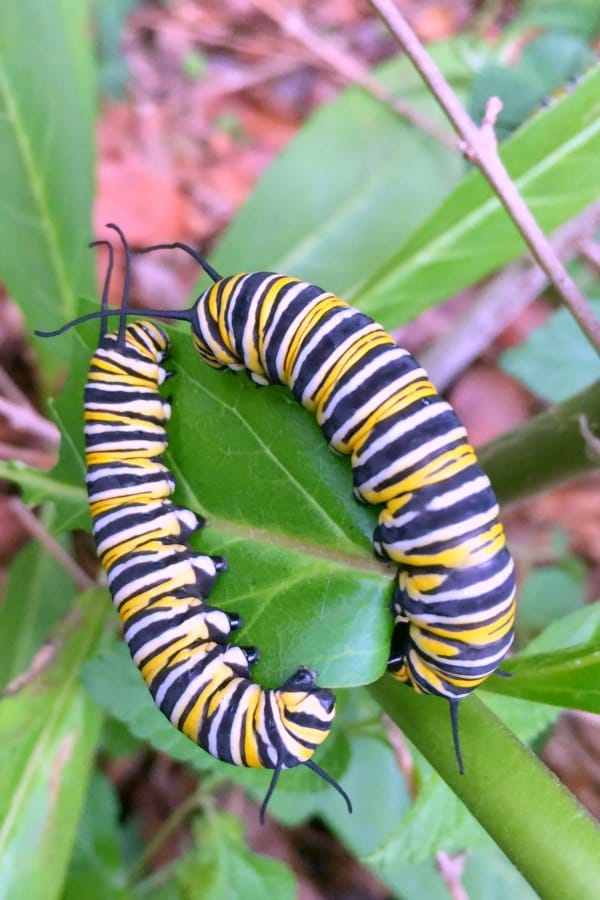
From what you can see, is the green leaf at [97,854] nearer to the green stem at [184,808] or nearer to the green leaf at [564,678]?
the green stem at [184,808]

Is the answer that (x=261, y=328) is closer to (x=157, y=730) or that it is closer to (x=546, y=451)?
(x=546, y=451)

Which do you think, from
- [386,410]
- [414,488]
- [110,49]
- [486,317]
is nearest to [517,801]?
[414,488]

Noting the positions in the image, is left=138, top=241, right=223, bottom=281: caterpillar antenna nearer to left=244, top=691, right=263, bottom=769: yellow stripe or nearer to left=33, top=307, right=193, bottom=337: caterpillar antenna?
left=33, top=307, right=193, bottom=337: caterpillar antenna

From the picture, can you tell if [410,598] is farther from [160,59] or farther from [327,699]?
[160,59]

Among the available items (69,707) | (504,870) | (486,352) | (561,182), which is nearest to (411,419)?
(561,182)

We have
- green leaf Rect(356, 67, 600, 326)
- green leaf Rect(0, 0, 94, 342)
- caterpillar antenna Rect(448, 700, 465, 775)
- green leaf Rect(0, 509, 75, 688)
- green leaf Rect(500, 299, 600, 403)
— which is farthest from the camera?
green leaf Rect(0, 509, 75, 688)

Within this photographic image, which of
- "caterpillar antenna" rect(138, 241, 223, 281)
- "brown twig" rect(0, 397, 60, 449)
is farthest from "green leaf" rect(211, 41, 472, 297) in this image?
"caterpillar antenna" rect(138, 241, 223, 281)

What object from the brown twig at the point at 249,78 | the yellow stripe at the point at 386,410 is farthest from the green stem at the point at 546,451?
the brown twig at the point at 249,78
